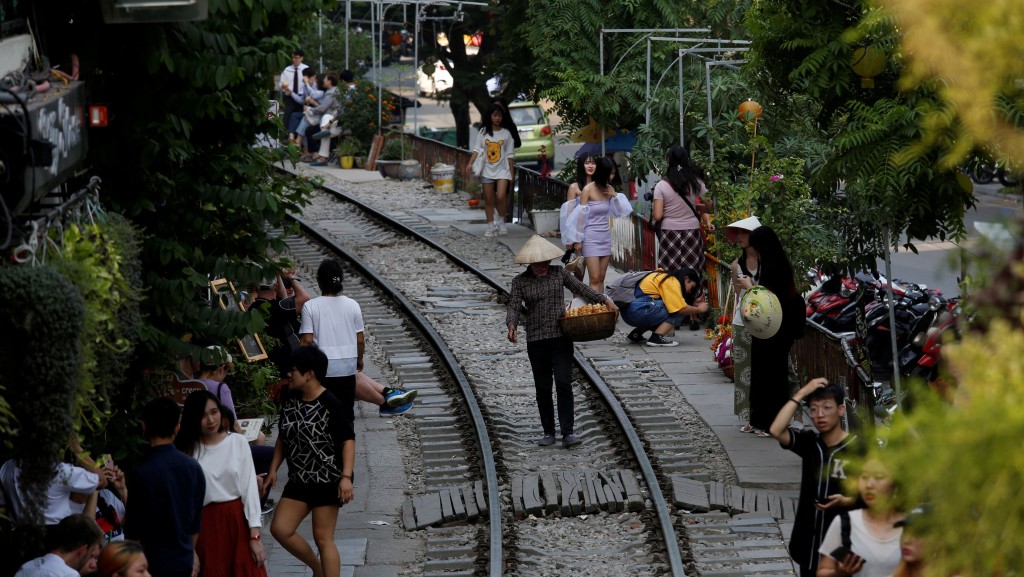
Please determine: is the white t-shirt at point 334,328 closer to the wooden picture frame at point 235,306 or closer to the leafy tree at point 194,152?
the wooden picture frame at point 235,306

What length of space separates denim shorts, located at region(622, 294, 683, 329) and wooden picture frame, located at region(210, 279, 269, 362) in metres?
4.85

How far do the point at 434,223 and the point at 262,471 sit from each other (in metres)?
13.9

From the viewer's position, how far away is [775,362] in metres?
10.5

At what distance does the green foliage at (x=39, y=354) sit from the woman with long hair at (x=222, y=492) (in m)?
1.85

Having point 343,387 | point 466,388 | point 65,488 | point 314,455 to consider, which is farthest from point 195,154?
point 466,388

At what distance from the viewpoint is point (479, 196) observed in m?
25.0

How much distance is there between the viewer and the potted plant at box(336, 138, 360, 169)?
30828mm

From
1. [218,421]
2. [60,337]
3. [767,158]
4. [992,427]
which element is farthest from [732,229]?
[992,427]

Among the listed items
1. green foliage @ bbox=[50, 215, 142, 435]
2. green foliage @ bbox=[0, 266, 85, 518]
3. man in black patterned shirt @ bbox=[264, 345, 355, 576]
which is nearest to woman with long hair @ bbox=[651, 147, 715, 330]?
man in black patterned shirt @ bbox=[264, 345, 355, 576]

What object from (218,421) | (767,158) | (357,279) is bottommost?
(357,279)

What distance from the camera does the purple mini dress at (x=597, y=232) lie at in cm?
1471

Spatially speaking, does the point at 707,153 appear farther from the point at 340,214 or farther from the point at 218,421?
the point at 218,421

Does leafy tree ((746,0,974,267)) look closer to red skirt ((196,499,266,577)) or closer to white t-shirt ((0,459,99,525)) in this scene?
red skirt ((196,499,266,577))

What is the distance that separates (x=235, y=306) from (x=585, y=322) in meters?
2.78
